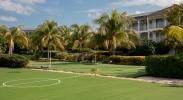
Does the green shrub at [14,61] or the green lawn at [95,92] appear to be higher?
the green shrub at [14,61]

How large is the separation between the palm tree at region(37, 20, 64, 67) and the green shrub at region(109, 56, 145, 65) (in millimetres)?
11883

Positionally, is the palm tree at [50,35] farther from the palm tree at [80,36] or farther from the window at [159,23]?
the window at [159,23]

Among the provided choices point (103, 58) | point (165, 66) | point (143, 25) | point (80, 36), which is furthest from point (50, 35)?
point (165, 66)

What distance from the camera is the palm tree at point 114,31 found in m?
41.3

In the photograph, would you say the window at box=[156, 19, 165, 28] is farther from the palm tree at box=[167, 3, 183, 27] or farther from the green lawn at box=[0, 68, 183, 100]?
the green lawn at box=[0, 68, 183, 100]

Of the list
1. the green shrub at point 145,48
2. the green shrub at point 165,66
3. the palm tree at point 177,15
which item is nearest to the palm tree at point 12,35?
the green shrub at point 145,48

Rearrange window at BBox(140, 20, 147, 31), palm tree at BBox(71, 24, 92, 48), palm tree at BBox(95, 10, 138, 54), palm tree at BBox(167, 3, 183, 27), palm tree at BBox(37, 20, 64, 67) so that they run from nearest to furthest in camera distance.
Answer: palm tree at BBox(167, 3, 183, 27) → palm tree at BBox(95, 10, 138, 54) → palm tree at BBox(37, 20, 64, 67) → palm tree at BBox(71, 24, 92, 48) → window at BBox(140, 20, 147, 31)

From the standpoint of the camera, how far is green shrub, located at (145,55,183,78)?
71.3 ft

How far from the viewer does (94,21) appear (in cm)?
4288

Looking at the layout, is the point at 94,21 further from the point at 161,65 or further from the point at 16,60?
the point at 161,65

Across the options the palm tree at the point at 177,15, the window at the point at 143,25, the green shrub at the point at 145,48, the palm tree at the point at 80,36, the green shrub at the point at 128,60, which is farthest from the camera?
the window at the point at 143,25

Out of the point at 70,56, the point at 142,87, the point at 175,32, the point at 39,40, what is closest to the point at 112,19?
the point at 70,56

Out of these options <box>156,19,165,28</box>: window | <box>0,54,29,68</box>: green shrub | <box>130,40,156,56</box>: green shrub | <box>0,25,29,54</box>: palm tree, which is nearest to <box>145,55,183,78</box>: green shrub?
<box>0,54,29,68</box>: green shrub

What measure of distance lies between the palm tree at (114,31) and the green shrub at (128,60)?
5.61 ft
